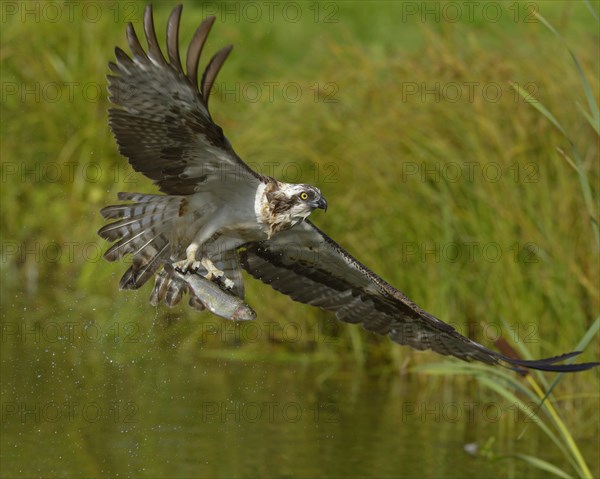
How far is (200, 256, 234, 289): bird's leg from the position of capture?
7.61 metres

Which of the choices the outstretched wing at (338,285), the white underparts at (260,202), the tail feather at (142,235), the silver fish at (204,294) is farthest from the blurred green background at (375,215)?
the white underparts at (260,202)

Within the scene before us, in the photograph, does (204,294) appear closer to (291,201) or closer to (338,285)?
(291,201)

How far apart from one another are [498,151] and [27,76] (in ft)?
21.7

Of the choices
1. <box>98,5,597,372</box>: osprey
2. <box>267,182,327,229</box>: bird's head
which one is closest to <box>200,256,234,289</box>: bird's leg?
<box>98,5,597,372</box>: osprey

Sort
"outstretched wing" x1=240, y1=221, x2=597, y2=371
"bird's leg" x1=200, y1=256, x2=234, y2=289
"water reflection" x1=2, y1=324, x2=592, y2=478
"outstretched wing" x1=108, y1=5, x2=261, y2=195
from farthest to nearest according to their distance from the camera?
1. "water reflection" x1=2, y1=324, x2=592, y2=478
2. "outstretched wing" x1=240, y1=221, x2=597, y2=371
3. "bird's leg" x1=200, y1=256, x2=234, y2=289
4. "outstretched wing" x1=108, y1=5, x2=261, y2=195

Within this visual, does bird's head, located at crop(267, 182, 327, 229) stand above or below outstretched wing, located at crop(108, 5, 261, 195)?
below

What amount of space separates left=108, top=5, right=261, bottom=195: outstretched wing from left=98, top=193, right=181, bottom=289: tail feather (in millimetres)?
297

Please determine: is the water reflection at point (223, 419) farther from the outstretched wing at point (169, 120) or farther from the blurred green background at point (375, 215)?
the outstretched wing at point (169, 120)

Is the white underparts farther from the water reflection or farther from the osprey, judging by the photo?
the water reflection

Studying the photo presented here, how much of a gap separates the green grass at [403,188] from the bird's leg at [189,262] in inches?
120

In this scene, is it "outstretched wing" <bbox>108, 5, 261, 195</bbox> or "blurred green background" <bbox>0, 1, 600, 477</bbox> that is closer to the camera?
"outstretched wing" <bbox>108, 5, 261, 195</bbox>

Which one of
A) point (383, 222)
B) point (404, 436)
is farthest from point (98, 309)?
point (404, 436)

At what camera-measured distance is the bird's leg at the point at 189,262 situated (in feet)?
24.4

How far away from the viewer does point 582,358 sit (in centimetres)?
991
